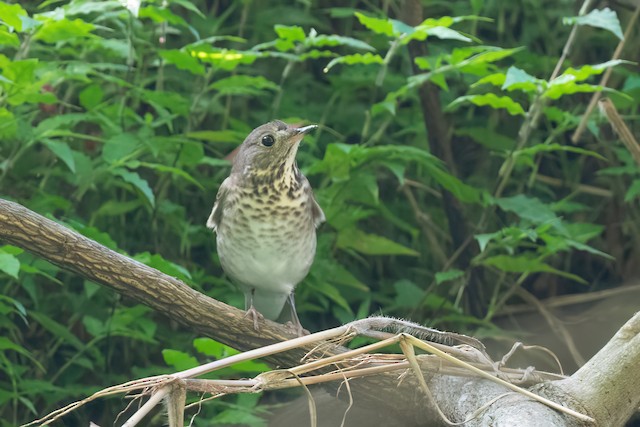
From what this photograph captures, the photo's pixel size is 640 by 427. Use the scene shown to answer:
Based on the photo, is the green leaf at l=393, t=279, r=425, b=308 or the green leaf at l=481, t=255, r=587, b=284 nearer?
the green leaf at l=481, t=255, r=587, b=284

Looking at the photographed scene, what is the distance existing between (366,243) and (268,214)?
2.29 ft

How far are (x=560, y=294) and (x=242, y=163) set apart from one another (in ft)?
5.54

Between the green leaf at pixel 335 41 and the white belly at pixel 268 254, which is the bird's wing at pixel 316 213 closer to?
the white belly at pixel 268 254

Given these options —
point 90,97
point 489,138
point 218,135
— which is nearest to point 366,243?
point 218,135

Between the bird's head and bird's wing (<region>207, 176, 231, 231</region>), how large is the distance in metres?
0.06

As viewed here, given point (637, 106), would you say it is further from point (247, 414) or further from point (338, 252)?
point (247, 414)

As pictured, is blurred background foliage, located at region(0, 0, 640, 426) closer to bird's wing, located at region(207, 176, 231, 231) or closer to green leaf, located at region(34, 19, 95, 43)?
green leaf, located at region(34, 19, 95, 43)

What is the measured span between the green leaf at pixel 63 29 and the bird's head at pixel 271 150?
1.82 ft

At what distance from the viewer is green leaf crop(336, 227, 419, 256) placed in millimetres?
3148

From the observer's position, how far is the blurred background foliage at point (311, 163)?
2740mm

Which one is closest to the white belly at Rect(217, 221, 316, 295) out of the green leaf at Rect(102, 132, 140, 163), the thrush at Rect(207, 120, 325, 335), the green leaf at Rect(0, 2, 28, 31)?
the thrush at Rect(207, 120, 325, 335)

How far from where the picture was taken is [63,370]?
9.63ft

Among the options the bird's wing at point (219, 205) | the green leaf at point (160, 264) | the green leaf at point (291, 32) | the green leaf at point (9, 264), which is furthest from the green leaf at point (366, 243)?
the green leaf at point (9, 264)

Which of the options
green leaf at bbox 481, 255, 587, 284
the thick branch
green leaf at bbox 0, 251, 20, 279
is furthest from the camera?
green leaf at bbox 481, 255, 587, 284
